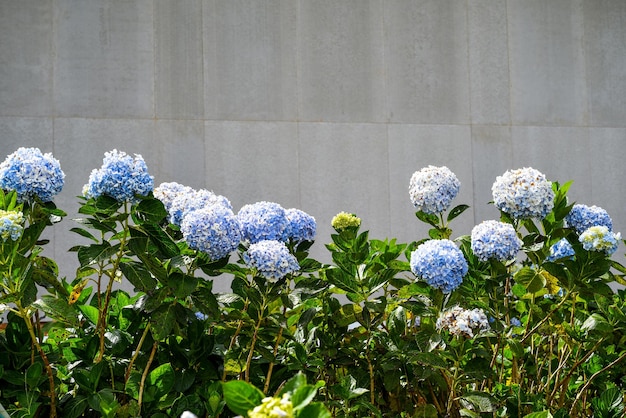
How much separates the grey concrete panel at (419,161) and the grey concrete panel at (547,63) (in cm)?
48

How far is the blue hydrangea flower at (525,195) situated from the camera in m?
1.55

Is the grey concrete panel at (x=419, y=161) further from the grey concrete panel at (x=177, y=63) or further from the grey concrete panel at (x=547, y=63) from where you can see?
the grey concrete panel at (x=177, y=63)

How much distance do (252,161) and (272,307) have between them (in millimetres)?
4103

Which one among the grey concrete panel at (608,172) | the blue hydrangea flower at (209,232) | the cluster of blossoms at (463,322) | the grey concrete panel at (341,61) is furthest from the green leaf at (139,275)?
the grey concrete panel at (608,172)

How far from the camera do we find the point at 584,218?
5.43 feet

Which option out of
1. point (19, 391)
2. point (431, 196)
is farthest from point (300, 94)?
point (19, 391)

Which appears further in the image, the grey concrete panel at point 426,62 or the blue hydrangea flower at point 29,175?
the grey concrete panel at point 426,62

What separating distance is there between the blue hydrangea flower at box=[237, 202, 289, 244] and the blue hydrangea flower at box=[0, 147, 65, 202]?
13.0 inches

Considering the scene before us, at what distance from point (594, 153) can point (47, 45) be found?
3777 millimetres

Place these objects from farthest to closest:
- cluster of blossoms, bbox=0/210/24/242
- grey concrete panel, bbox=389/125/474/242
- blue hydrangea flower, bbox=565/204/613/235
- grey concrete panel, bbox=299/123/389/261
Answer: grey concrete panel, bbox=389/125/474/242 → grey concrete panel, bbox=299/123/389/261 → blue hydrangea flower, bbox=565/204/613/235 → cluster of blossoms, bbox=0/210/24/242

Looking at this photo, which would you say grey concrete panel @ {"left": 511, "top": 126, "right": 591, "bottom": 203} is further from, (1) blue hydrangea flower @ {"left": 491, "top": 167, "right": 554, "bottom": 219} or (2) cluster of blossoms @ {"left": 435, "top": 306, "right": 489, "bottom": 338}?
(2) cluster of blossoms @ {"left": 435, "top": 306, "right": 489, "bottom": 338}

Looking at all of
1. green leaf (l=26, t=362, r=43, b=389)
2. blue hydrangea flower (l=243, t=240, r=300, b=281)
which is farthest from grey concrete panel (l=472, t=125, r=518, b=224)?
green leaf (l=26, t=362, r=43, b=389)

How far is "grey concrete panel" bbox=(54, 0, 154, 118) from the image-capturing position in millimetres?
5398

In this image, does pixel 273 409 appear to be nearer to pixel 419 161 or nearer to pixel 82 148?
pixel 82 148
